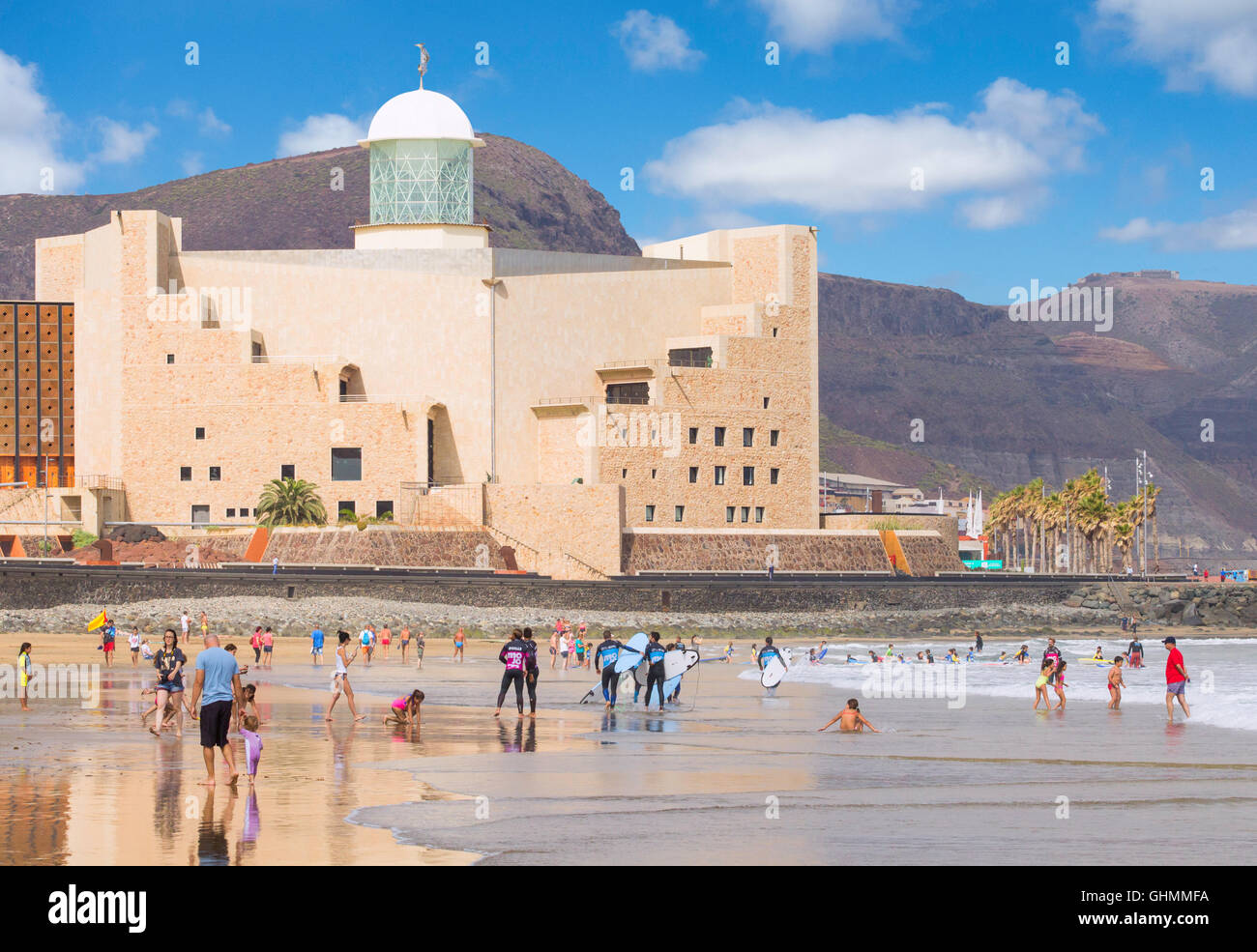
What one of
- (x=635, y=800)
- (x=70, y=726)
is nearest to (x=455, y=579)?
(x=70, y=726)

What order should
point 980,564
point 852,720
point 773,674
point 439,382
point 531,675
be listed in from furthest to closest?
point 980,564 → point 439,382 → point 773,674 → point 531,675 → point 852,720

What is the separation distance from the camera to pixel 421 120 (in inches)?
2653

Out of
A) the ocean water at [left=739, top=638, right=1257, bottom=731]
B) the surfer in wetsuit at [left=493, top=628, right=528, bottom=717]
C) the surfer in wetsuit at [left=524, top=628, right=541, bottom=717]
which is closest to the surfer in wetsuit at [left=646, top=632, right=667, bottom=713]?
the surfer in wetsuit at [left=524, top=628, right=541, bottom=717]

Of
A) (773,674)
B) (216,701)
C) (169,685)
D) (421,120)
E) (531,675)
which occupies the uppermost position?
(421,120)

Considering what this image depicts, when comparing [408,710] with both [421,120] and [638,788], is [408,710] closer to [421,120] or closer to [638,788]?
[638,788]

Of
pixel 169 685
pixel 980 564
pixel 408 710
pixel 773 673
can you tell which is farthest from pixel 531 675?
pixel 980 564

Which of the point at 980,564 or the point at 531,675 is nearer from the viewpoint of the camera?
the point at 531,675

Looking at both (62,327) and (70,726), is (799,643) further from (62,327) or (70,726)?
(62,327)

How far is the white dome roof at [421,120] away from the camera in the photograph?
67312 millimetres

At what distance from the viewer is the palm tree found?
61469mm

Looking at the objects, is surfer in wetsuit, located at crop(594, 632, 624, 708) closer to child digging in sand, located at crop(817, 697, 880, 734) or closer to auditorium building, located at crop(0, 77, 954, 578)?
child digging in sand, located at crop(817, 697, 880, 734)

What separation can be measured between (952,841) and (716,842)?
2.02 m

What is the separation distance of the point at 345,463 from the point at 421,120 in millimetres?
15996
